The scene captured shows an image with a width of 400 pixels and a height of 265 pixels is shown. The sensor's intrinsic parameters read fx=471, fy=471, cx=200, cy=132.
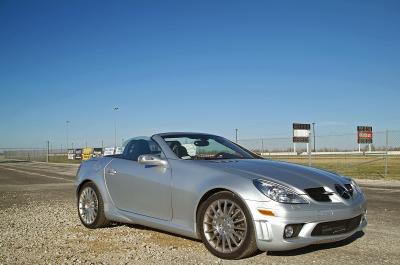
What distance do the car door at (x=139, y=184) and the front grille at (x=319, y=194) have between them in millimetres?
1628

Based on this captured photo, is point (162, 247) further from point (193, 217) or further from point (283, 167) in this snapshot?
point (283, 167)

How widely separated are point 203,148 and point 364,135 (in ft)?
65.0

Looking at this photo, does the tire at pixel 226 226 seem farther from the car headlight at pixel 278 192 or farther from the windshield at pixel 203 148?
the windshield at pixel 203 148

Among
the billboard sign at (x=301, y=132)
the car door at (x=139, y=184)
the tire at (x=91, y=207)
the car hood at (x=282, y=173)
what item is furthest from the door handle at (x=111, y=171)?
the billboard sign at (x=301, y=132)

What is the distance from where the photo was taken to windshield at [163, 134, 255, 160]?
230 inches

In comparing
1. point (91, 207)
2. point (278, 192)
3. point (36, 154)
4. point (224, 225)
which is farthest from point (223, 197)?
point (36, 154)

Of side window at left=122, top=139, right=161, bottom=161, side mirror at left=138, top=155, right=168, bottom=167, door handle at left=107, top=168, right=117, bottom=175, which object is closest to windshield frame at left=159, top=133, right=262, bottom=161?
side window at left=122, top=139, right=161, bottom=161

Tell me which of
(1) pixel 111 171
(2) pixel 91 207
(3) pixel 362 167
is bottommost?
(3) pixel 362 167

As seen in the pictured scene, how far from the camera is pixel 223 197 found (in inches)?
190

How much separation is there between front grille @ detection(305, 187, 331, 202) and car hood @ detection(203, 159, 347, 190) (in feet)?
0.16

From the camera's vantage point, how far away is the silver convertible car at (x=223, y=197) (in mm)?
4469

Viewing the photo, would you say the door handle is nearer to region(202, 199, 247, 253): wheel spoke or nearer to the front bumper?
region(202, 199, 247, 253): wheel spoke

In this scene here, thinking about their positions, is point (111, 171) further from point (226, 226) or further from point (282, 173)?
point (282, 173)

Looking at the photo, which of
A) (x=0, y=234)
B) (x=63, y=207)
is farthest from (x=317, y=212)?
(x=63, y=207)
